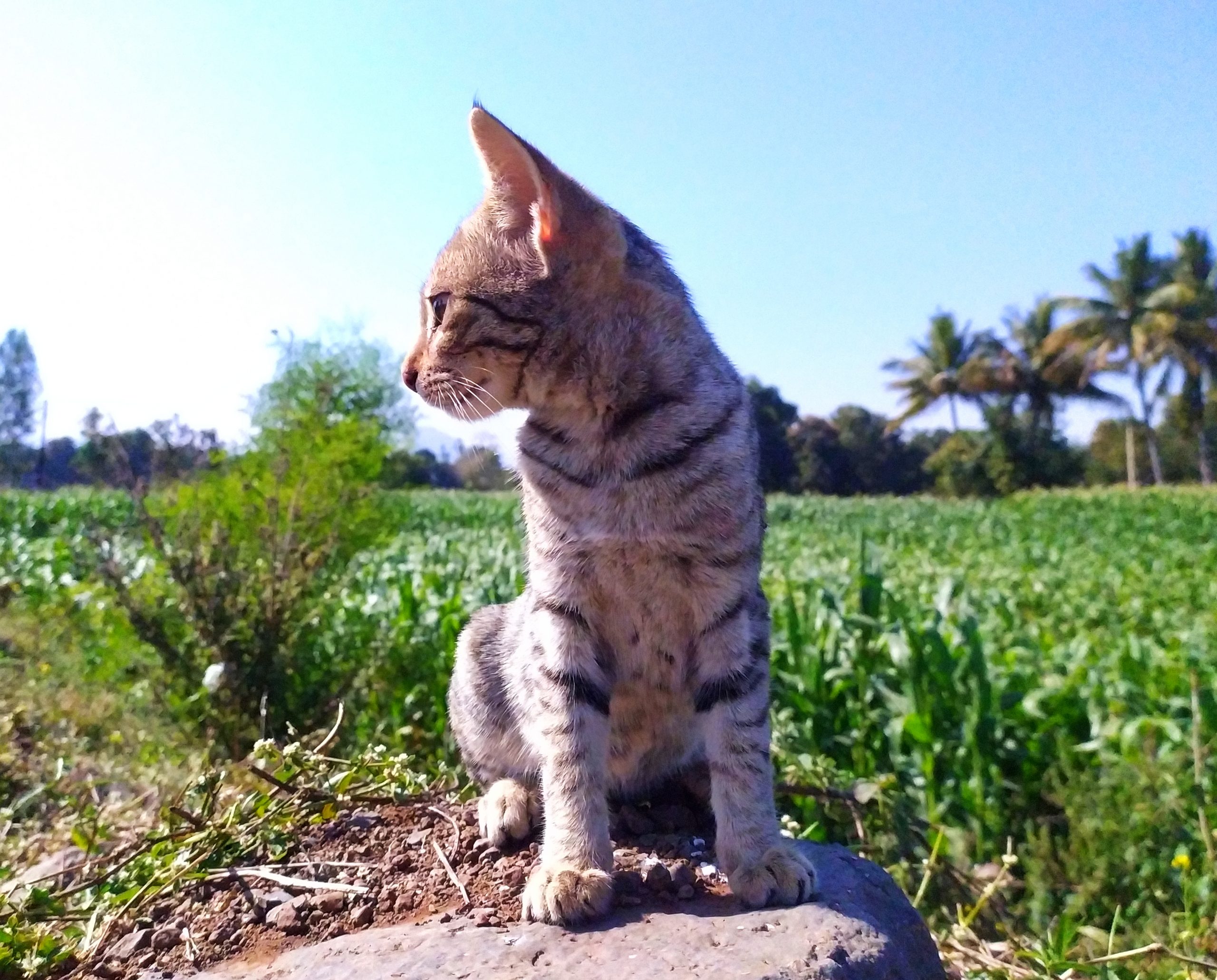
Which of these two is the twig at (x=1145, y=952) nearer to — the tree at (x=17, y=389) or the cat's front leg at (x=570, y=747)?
the cat's front leg at (x=570, y=747)

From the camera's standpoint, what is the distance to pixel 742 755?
2.24 meters

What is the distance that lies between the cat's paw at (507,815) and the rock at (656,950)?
45 centimetres

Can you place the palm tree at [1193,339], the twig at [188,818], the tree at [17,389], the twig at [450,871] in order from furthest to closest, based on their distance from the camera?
the palm tree at [1193,339] → the tree at [17,389] → the twig at [188,818] → the twig at [450,871]

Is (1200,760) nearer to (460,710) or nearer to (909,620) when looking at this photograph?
(909,620)

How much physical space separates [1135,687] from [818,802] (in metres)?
2.30

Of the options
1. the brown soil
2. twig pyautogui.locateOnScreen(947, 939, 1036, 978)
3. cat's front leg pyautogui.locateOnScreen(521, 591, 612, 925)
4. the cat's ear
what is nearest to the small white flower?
the brown soil

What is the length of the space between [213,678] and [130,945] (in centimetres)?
255

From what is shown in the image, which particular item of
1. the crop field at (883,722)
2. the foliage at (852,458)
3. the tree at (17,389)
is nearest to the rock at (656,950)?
the crop field at (883,722)

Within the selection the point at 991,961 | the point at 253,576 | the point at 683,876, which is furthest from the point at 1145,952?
the point at 253,576

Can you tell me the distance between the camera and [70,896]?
2.51m

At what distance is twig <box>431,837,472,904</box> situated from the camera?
2.19 m

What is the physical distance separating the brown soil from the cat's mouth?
3.90 ft

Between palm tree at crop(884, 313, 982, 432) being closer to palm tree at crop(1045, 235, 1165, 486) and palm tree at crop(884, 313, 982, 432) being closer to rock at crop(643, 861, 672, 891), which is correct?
palm tree at crop(1045, 235, 1165, 486)

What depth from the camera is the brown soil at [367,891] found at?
2.08 metres
